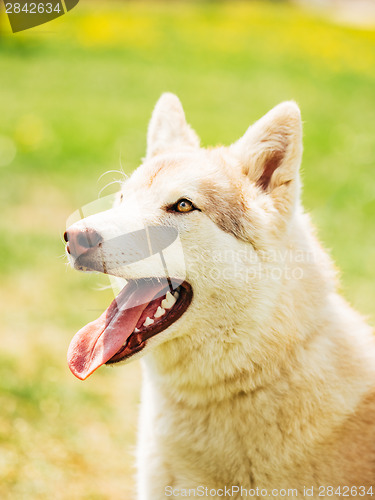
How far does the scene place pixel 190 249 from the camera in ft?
9.09

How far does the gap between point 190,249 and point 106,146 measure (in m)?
7.60

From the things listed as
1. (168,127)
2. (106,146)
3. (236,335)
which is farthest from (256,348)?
(106,146)

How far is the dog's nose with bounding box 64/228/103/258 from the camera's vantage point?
8.43 ft

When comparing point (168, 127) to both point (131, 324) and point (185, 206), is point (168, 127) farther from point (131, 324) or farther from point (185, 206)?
point (131, 324)

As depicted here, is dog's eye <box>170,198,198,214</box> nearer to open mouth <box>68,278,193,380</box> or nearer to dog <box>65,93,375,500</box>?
dog <box>65,93,375,500</box>

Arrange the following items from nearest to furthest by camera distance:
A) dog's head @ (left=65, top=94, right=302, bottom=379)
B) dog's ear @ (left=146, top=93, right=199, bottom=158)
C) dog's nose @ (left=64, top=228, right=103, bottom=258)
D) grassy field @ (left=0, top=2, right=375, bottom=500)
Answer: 1. dog's nose @ (left=64, top=228, right=103, bottom=258)
2. dog's head @ (left=65, top=94, right=302, bottom=379)
3. dog's ear @ (left=146, top=93, right=199, bottom=158)
4. grassy field @ (left=0, top=2, right=375, bottom=500)

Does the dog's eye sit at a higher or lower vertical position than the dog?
higher

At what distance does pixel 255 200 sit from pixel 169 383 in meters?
1.04

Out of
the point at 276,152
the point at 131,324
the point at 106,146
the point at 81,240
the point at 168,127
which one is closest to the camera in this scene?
the point at 81,240

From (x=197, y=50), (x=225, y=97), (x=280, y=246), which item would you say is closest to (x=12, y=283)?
(x=280, y=246)

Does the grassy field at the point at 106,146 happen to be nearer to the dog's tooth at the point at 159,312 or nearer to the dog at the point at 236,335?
the dog at the point at 236,335

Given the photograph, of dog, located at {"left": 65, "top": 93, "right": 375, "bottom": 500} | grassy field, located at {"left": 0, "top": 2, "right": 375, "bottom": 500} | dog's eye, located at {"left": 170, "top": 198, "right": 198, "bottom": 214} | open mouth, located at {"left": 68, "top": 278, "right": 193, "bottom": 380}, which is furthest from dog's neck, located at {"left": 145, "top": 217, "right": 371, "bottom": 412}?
grassy field, located at {"left": 0, "top": 2, "right": 375, "bottom": 500}

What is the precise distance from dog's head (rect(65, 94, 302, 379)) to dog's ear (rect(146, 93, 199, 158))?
524 mm

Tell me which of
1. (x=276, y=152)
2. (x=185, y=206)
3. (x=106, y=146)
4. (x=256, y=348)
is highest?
(x=276, y=152)
